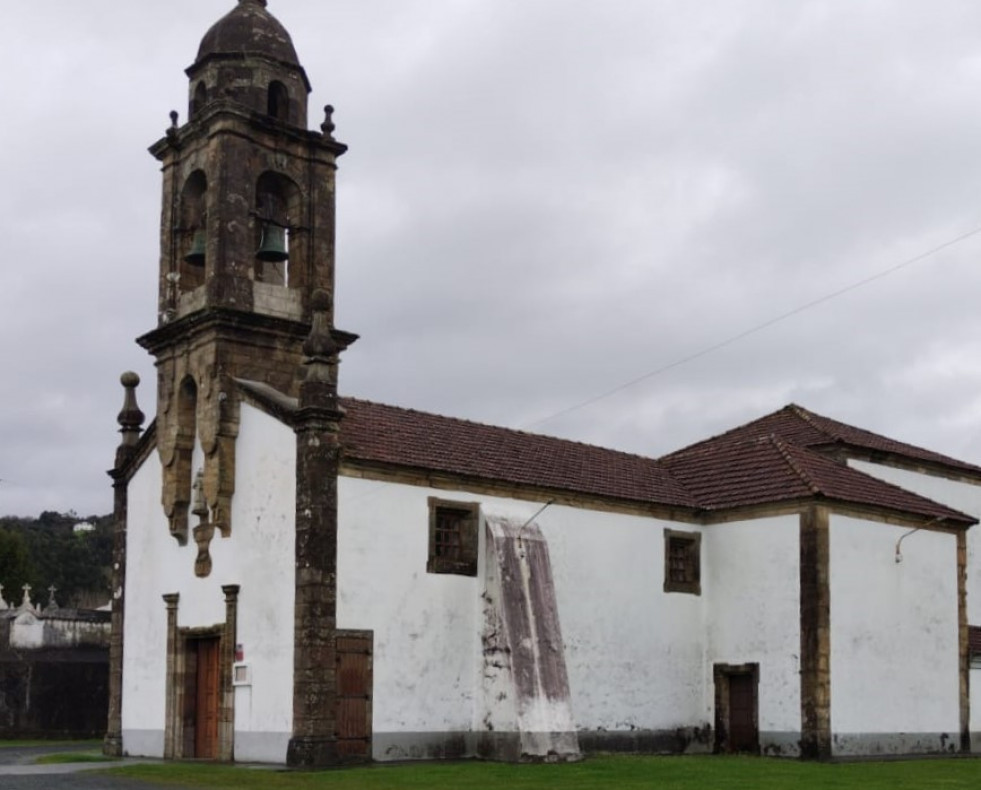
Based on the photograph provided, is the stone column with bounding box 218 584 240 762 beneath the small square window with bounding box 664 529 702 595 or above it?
beneath

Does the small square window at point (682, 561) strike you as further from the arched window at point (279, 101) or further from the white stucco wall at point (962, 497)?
the arched window at point (279, 101)

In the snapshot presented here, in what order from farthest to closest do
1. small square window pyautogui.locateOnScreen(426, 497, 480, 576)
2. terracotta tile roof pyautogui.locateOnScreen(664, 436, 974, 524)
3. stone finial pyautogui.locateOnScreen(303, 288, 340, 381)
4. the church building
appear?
terracotta tile roof pyautogui.locateOnScreen(664, 436, 974, 524), small square window pyautogui.locateOnScreen(426, 497, 480, 576), the church building, stone finial pyautogui.locateOnScreen(303, 288, 340, 381)

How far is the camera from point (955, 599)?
29547 millimetres

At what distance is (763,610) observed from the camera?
27.4 metres

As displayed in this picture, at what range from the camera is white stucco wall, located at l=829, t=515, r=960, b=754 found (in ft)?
87.8

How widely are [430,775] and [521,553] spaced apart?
556cm

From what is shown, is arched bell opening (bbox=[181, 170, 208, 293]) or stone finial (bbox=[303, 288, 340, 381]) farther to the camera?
arched bell opening (bbox=[181, 170, 208, 293])

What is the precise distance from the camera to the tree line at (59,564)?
64.0 meters

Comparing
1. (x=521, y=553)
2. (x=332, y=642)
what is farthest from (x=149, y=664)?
(x=521, y=553)

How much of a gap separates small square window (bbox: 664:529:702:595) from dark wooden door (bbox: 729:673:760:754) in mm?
2018

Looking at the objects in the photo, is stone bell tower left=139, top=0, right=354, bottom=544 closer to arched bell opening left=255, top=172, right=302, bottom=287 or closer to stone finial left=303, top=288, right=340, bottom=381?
arched bell opening left=255, top=172, right=302, bottom=287

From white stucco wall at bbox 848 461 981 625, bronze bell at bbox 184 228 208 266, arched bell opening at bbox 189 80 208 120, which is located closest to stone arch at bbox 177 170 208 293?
bronze bell at bbox 184 228 208 266

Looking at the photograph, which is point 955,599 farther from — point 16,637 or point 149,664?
point 16,637

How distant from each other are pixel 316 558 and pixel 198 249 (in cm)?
674
